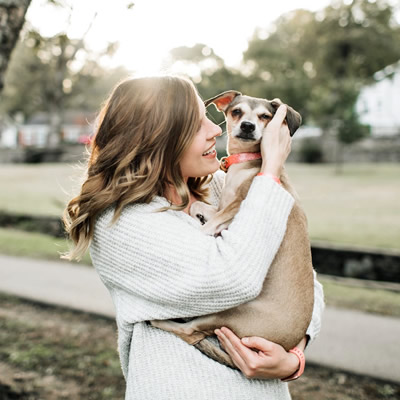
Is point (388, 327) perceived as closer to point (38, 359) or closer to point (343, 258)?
point (343, 258)

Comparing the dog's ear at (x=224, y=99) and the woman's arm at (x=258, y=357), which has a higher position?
the dog's ear at (x=224, y=99)

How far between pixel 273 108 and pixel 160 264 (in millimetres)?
1630

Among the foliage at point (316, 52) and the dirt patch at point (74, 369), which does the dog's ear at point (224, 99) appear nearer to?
the dirt patch at point (74, 369)

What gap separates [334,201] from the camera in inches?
703

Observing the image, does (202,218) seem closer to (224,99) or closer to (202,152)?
(202,152)

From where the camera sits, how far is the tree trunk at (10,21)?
327 cm

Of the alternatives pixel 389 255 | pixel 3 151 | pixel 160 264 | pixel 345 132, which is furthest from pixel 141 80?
pixel 3 151

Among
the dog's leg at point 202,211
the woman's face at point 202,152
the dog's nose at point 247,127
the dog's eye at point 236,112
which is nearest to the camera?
the woman's face at point 202,152

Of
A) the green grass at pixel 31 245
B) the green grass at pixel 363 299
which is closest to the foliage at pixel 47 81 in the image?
the green grass at pixel 31 245

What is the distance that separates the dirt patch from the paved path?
0.76 feet

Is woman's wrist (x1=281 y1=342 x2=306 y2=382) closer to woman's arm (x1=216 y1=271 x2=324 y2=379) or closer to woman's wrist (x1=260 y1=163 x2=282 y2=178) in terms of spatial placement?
woman's arm (x1=216 y1=271 x2=324 y2=379)

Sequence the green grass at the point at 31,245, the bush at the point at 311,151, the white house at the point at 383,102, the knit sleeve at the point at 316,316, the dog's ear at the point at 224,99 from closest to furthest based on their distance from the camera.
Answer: the knit sleeve at the point at 316,316, the dog's ear at the point at 224,99, the green grass at the point at 31,245, the bush at the point at 311,151, the white house at the point at 383,102

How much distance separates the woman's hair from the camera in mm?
1885

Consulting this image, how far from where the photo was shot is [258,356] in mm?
1819
